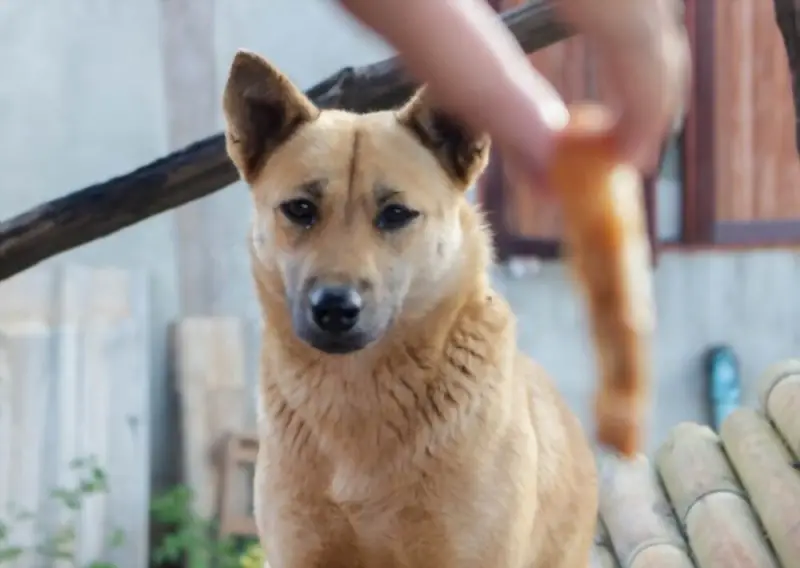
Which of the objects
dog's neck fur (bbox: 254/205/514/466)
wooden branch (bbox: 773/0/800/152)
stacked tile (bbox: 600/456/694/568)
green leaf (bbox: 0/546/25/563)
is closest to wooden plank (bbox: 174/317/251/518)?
green leaf (bbox: 0/546/25/563)

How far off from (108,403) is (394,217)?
1.68 metres

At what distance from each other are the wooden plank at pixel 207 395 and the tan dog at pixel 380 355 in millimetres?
1513

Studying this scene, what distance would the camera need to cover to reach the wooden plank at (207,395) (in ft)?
8.54

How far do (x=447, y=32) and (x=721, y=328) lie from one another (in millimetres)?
2833

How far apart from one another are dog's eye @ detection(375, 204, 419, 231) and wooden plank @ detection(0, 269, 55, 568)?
64.4 inches

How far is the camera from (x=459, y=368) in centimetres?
110

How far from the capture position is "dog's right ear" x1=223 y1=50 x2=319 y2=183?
1006mm

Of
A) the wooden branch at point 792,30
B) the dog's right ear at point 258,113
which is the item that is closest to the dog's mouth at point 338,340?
the dog's right ear at point 258,113

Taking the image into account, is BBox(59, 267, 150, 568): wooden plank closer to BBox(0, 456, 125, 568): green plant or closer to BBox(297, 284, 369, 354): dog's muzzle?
BBox(0, 456, 125, 568): green plant

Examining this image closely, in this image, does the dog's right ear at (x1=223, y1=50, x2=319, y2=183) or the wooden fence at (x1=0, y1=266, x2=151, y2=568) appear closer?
the dog's right ear at (x1=223, y1=50, x2=319, y2=183)

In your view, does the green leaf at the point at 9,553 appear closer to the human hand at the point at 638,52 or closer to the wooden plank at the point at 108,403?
the wooden plank at the point at 108,403

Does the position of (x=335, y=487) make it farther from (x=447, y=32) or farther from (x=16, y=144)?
(x=16, y=144)

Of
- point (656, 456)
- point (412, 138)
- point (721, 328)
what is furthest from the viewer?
point (721, 328)

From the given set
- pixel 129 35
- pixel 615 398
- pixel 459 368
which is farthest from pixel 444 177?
pixel 129 35
